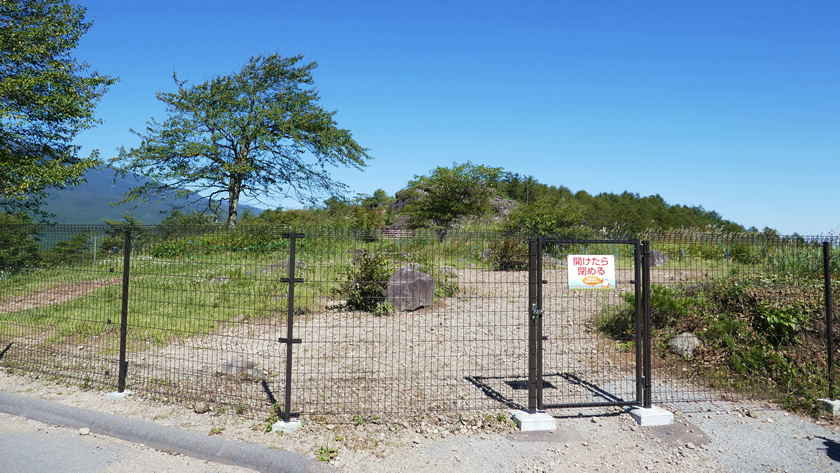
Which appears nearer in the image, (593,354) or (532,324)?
(532,324)

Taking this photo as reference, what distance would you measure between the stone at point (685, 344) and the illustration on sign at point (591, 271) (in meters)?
2.58

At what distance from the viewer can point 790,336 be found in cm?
676

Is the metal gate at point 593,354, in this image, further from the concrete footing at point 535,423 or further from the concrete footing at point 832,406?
the concrete footing at point 832,406

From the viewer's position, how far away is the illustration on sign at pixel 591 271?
538 cm

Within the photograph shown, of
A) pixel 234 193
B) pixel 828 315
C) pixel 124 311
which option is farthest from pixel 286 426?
pixel 234 193

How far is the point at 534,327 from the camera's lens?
516 centimetres

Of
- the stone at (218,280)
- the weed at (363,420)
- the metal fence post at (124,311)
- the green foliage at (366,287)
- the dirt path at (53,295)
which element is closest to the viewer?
the weed at (363,420)

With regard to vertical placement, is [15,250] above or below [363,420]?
above

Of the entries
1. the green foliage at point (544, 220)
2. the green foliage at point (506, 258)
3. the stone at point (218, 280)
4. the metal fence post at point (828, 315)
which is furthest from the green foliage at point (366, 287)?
the green foliage at point (544, 220)

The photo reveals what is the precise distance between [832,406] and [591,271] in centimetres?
297

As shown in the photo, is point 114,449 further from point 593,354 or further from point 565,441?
point 593,354

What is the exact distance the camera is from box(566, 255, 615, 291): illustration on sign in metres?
5.38

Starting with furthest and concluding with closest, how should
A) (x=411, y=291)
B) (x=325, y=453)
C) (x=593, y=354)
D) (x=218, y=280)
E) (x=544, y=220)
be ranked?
(x=544, y=220) < (x=411, y=291) < (x=593, y=354) < (x=218, y=280) < (x=325, y=453)

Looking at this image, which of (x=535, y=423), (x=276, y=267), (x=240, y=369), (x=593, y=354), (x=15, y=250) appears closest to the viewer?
(x=535, y=423)
